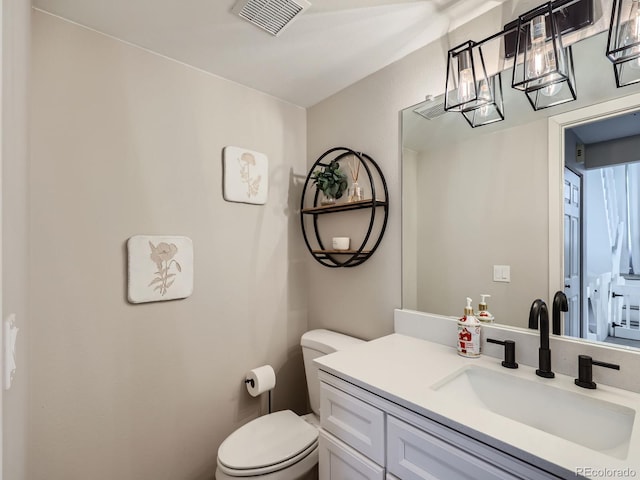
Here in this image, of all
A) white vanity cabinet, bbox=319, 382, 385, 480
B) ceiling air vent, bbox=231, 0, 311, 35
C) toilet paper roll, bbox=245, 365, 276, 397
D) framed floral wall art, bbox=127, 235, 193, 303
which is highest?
ceiling air vent, bbox=231, 0, 311, 35

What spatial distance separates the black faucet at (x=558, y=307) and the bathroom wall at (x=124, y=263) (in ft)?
4.54

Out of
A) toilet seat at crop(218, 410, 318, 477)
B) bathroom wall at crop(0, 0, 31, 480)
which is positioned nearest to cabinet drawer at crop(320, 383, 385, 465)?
toilet seat at crop(218, 410, 318, 477)

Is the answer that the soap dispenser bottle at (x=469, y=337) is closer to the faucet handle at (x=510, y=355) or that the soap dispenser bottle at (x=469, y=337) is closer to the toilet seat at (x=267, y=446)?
the faucet handle at (x=510, y=355)

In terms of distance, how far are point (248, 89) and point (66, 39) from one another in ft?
2.72

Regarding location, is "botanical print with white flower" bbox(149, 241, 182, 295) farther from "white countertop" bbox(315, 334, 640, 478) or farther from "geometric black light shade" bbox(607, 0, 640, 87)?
"geometric black light shade" bbox(607, 0, 640, 87)

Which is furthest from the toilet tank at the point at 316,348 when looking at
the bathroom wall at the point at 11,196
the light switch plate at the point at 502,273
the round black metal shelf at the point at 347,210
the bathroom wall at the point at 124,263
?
the bathroom wall at the point at 11,196

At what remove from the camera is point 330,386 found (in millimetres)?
1137

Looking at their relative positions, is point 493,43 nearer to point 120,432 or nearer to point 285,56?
point 285,56

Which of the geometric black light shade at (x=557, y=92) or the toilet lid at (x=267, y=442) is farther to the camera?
the toilet lid at (x=267, y=442)

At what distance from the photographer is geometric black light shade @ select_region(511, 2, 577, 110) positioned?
1.05m

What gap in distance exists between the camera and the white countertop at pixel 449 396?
2.18 ft

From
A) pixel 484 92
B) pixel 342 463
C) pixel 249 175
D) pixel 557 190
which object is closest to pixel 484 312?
pixel 557 190

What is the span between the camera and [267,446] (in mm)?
1398

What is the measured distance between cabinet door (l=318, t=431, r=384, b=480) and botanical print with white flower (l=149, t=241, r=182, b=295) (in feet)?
3.13
